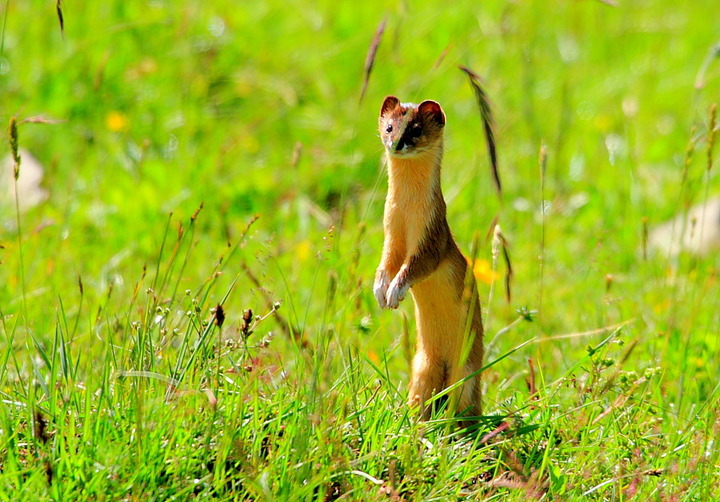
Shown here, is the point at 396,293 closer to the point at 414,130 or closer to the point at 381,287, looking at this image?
the point at 381,287

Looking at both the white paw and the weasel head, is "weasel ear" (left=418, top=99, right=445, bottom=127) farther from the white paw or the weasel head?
the white paw

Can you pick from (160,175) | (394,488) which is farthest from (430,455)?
(160,175)

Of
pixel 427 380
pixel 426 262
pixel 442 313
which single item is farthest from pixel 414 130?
pixel 427 380

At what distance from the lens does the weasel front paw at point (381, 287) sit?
10.1 feet

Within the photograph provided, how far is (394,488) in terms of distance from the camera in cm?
272

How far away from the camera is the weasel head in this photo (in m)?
3.01

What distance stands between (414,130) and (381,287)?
0.50 meters

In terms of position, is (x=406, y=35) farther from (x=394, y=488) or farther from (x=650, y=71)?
(x=394, y=488)

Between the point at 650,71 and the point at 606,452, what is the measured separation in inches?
220

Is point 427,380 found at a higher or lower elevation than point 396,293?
lower

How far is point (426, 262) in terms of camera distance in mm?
3070

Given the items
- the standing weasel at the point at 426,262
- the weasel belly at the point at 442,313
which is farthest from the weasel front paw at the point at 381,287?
the weasel belly at the point at 442,313

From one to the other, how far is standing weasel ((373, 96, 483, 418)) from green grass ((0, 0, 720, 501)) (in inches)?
4.7

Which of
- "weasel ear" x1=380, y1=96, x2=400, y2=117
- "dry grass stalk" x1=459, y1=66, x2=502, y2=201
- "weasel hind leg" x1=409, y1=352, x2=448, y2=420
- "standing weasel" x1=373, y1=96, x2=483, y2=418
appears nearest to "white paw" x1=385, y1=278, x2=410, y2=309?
"standing weasel" x1=373, y1=96, x2=483, y2=418
